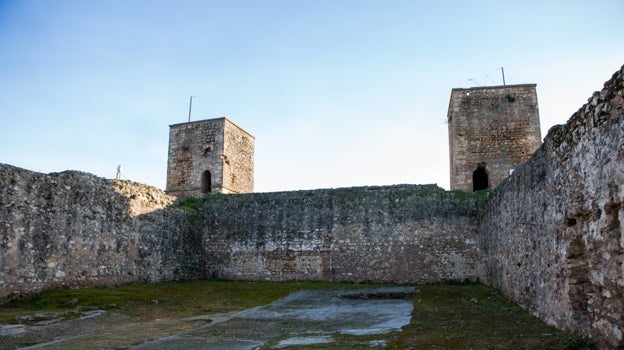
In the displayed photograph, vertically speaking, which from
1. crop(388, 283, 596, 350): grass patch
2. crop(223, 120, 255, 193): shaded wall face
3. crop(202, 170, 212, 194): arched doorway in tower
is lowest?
crop(388, 283, 596, 350): grass patch

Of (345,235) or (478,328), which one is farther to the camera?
(345,235)

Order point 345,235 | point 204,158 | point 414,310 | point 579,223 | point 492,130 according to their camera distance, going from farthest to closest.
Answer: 1. point 204,158
2. point 492,130
3. point 345,235
4. point 414,310
5. point 579,223

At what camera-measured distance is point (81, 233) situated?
47.0ft

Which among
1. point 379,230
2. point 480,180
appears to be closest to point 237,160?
point 379,230

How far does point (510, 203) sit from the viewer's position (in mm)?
11562

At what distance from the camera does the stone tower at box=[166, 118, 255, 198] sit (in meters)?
26.7

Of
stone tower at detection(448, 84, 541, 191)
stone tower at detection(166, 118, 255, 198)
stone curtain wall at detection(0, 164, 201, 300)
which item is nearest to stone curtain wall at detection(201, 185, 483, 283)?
stone curtain wall at detection(0, 164, 201, 300)

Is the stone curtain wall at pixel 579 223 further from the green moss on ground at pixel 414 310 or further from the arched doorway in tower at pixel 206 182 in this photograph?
the arched doorway in tower at pixel 206 182

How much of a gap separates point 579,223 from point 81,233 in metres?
12.7

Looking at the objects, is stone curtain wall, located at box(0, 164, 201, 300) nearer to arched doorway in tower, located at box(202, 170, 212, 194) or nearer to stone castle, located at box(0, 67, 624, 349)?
stone castle, located at box(0, 67, 624, 349)

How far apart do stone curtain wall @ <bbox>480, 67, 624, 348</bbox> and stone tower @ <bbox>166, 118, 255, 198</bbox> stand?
61.0 ft

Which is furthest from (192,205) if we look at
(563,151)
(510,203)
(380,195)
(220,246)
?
(563,151)

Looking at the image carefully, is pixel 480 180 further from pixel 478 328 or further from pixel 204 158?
pixel 478 328

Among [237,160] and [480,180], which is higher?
[237,160]
